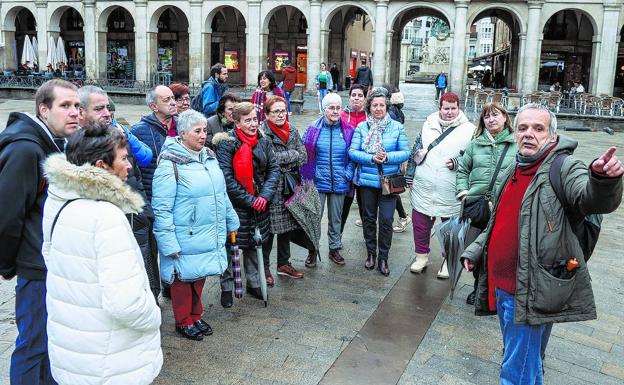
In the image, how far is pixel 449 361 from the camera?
453cm

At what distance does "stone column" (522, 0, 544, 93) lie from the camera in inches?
1124

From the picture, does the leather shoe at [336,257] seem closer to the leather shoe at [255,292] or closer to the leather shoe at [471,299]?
the leather shoe at [255,292]

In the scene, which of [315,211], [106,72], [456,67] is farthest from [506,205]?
[106,72]

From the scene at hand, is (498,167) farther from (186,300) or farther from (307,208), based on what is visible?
(186,300)

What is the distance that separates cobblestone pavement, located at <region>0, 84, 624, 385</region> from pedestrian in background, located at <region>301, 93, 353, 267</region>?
890mm

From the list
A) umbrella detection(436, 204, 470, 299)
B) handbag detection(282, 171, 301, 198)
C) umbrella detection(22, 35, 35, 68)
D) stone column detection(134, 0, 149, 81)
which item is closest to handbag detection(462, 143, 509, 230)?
umbrella detection(436, 204, 470, 299)

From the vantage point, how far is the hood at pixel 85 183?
2.64 meters

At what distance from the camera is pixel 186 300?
185 inches

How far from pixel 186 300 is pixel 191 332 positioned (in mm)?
272

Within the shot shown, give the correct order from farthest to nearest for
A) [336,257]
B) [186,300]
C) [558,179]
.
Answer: [336,257] → [186,300] → [558,179]

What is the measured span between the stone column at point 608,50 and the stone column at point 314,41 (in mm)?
14022

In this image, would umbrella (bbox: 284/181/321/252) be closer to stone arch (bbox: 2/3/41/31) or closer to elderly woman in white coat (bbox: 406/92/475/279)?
elderly woman in white coat (bbox: 406/92/475/279)

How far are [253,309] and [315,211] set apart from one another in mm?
1207

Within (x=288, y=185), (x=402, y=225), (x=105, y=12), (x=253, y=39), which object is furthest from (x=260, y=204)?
(x=105, y=12)
